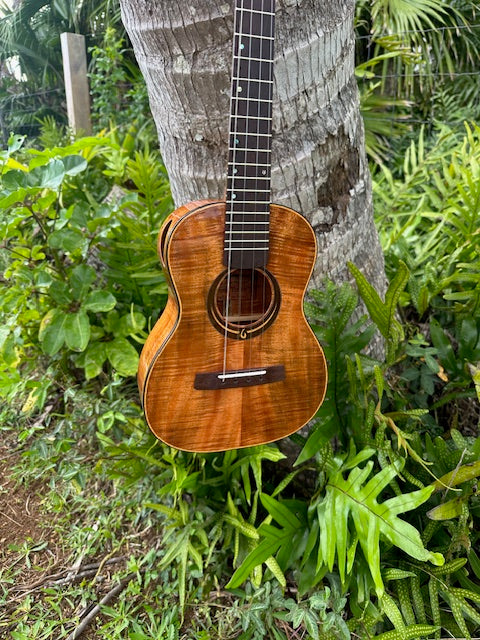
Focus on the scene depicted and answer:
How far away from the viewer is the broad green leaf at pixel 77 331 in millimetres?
1512

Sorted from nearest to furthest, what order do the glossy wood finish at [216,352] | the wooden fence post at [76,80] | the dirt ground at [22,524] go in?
the glossy wood finish at [216,352]
the dirt ground at [22,524]
the wooden fence post at [76,80]

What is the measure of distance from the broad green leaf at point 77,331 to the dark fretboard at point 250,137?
0.75 meters

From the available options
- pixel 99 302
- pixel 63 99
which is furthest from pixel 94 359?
pixel 63 99

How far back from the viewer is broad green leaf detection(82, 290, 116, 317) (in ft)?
5.11

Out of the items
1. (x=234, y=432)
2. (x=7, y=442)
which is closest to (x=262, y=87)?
(x=234, y=432)

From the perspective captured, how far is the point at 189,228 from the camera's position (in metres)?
0.91

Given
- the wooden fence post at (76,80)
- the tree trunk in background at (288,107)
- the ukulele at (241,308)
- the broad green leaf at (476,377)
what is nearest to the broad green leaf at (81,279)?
the tree trunk in background at (288,107)

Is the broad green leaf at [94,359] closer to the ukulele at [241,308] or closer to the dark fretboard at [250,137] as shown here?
the ukulele at [241,308]

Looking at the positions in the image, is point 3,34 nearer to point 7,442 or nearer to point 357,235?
point 7,442

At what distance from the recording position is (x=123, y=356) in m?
1.62

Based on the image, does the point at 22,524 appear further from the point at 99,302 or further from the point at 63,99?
the point at 63,99

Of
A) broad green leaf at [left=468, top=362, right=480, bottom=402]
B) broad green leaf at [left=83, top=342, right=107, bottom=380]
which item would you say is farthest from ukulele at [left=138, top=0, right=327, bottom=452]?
broad green leaf at [left=83, top=342, right=107, bottom=380]

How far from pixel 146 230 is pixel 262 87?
94cm

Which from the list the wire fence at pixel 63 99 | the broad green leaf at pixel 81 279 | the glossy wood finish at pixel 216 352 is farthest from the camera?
the wire fence at pixel 63 99
